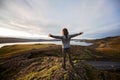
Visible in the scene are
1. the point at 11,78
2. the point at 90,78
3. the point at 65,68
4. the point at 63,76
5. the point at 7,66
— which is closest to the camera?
the point at 63,76

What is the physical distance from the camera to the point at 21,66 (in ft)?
55.6

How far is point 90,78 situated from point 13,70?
10.3 meters

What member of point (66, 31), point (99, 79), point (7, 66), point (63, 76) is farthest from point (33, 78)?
point (7, 66)

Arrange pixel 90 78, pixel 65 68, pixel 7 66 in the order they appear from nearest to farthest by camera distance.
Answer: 1. pixel 65 68
2. pixel 90 78
3. pixel 7 66

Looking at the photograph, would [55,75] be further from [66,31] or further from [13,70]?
[13,70]

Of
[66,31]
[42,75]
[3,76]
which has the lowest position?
[3,76]

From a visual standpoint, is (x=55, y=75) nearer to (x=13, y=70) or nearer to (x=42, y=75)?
(x=42, y=75)

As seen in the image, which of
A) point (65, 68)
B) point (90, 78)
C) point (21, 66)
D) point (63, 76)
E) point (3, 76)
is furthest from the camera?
point (21, 66)

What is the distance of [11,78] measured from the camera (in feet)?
46.8

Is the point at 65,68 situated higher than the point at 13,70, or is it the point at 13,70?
the point at 65,68

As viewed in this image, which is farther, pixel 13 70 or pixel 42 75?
pixel 13 70

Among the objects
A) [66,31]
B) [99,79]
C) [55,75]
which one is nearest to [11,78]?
[55,75]

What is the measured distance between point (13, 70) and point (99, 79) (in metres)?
11.1

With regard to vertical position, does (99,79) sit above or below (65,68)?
below
